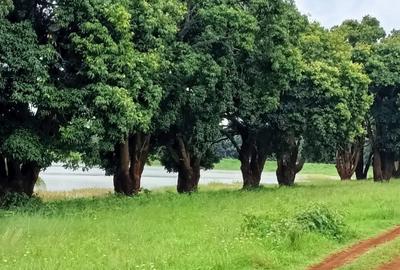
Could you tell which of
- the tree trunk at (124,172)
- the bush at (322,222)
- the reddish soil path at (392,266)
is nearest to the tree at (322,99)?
the tree trunk at (124,172)

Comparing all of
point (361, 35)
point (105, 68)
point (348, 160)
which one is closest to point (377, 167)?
point (348, 160)

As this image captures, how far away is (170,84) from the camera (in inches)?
1047

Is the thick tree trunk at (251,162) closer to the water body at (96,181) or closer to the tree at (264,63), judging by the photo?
the tree at (264,63)

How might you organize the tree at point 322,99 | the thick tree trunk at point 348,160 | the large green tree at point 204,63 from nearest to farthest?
the large green tree at point 204,63 → the tree at point 322,99 → the thick tree trunk at point 348,160

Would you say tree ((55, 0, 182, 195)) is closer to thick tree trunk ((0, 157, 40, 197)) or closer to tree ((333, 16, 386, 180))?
thick tree trunk ((0, 157, 40, 197))

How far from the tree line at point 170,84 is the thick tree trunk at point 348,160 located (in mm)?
6851

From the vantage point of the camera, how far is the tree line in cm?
2045

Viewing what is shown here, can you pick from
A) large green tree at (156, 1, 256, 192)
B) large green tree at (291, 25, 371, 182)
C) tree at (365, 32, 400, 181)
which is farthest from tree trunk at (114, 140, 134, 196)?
A: tree at (365, 32, 400, 181)

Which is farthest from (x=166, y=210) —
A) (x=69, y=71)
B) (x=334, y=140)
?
(x=334, y=140)

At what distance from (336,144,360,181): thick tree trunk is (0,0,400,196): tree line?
22.5ft

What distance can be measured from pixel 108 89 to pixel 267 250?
9.45 metres

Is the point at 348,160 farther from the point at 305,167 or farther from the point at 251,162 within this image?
the point at 305,167

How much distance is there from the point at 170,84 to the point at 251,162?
46.7 ft

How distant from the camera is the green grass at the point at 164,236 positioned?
38.2ft
